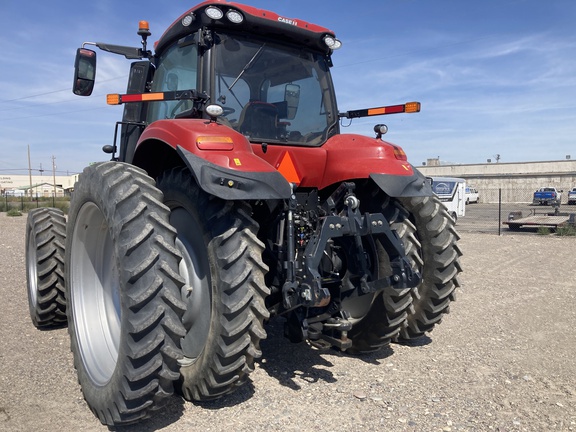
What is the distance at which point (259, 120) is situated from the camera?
3859 mm

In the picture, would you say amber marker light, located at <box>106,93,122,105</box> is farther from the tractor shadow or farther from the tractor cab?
the tractor shadow

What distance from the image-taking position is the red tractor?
280 cm

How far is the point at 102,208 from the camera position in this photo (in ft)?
9.99

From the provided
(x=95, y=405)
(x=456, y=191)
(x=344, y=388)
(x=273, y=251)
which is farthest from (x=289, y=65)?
(x=456, y=191)

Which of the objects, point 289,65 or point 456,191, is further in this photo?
point 456,191

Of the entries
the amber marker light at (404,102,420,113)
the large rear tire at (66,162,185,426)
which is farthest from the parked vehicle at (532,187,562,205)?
the large rear tire at (66,162,185,426)

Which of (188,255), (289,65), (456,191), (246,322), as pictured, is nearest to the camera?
(246,322)

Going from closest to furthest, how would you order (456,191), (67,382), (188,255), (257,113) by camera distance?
(188,255) → (67,382) → (257,113) → (456,191)

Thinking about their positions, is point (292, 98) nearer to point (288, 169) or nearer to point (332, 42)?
point (332, 42)

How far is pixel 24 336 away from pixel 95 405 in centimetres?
221

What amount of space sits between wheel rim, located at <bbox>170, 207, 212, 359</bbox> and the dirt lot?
42 centimetres

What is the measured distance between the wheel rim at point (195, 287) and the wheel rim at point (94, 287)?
21.7 inches

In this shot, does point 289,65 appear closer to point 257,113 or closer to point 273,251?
point 257,113

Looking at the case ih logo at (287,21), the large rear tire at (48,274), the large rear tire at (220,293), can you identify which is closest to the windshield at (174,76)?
the case ih logo at (287,21)
